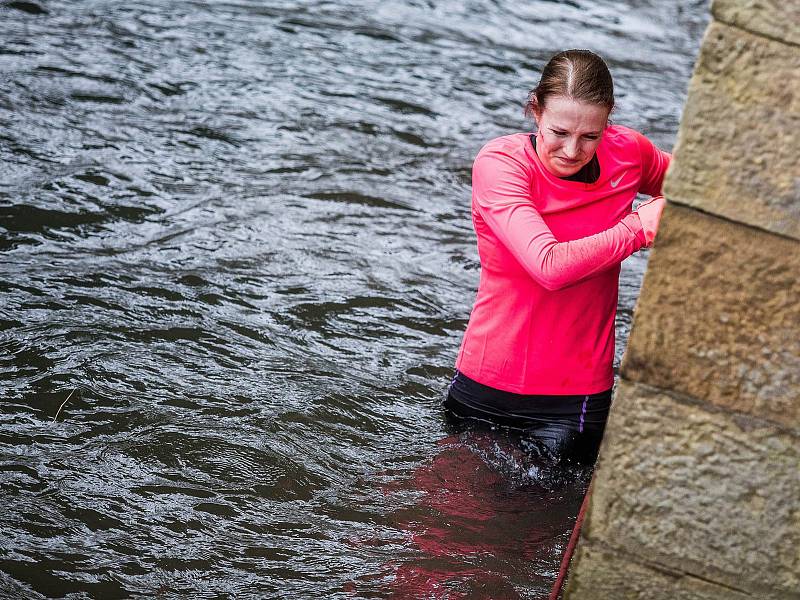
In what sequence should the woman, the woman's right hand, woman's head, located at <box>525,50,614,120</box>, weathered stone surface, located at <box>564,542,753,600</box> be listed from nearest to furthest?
weathered stone surface, located at <box>564,542,753,600</box> < the woman's right hand < the woman < woman's head, located at <box>525,50,614,120</box>

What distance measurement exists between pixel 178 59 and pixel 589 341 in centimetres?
619

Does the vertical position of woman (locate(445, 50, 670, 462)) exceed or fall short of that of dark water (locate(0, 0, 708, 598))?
it exceeds it

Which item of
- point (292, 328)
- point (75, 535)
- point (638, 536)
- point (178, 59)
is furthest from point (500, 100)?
point (638, 536)

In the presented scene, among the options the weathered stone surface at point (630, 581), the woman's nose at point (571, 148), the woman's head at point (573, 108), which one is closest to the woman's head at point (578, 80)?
the woman's head at point (573, 108)

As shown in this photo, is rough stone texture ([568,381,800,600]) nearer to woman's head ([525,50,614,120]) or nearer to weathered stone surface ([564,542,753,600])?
weathered stone surface ([564,542,753,600])

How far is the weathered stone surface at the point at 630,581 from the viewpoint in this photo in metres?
2.39

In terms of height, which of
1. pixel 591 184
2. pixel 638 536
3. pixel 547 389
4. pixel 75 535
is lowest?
pixel 75 535

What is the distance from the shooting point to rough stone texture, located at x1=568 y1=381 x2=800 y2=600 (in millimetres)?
2270

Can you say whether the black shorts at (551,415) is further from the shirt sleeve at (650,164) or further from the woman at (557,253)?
the shirt sleeve at (650,164)

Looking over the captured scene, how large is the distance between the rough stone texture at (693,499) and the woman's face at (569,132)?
4.41 ft

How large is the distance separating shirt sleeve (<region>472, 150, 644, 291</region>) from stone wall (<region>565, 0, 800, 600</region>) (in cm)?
91

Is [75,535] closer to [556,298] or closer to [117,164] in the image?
[556,298]

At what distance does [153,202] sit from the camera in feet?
20.9

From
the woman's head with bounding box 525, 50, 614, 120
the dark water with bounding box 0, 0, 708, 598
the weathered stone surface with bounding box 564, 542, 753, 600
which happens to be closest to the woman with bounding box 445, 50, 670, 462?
the woman's head with bounding box 525, 50, 614, 120
